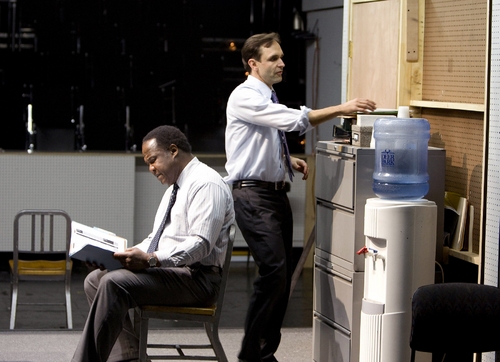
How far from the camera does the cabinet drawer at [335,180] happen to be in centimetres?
412

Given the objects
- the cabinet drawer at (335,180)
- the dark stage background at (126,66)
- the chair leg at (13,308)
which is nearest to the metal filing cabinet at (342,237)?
the cabinet drawer at (335,180)

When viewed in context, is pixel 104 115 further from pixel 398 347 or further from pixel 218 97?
pixel 398 347

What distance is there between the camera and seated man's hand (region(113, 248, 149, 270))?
12.7ft

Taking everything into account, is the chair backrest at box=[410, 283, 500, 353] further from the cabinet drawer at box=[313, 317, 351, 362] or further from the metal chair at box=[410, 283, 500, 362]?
the cabinet drawer at box=[313, 317, 351, 362]

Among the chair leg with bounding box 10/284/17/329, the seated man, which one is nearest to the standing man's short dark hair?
the seated man

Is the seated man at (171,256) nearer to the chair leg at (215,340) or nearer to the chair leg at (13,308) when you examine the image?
the chair leg at (215,340)

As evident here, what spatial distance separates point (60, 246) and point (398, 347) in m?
4.86

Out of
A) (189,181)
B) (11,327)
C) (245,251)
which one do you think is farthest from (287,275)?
(245,251)

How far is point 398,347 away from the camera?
3.86 metres

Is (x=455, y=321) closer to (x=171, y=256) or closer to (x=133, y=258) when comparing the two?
(x=171, y=256)

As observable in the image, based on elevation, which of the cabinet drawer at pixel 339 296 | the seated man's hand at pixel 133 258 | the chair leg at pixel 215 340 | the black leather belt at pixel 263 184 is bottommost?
the chair leg at pixel 215 340

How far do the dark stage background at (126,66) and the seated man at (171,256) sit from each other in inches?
231

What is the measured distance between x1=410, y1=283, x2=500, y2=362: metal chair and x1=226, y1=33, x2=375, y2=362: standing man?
1066 mm

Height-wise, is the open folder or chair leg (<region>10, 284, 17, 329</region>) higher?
the open folder
